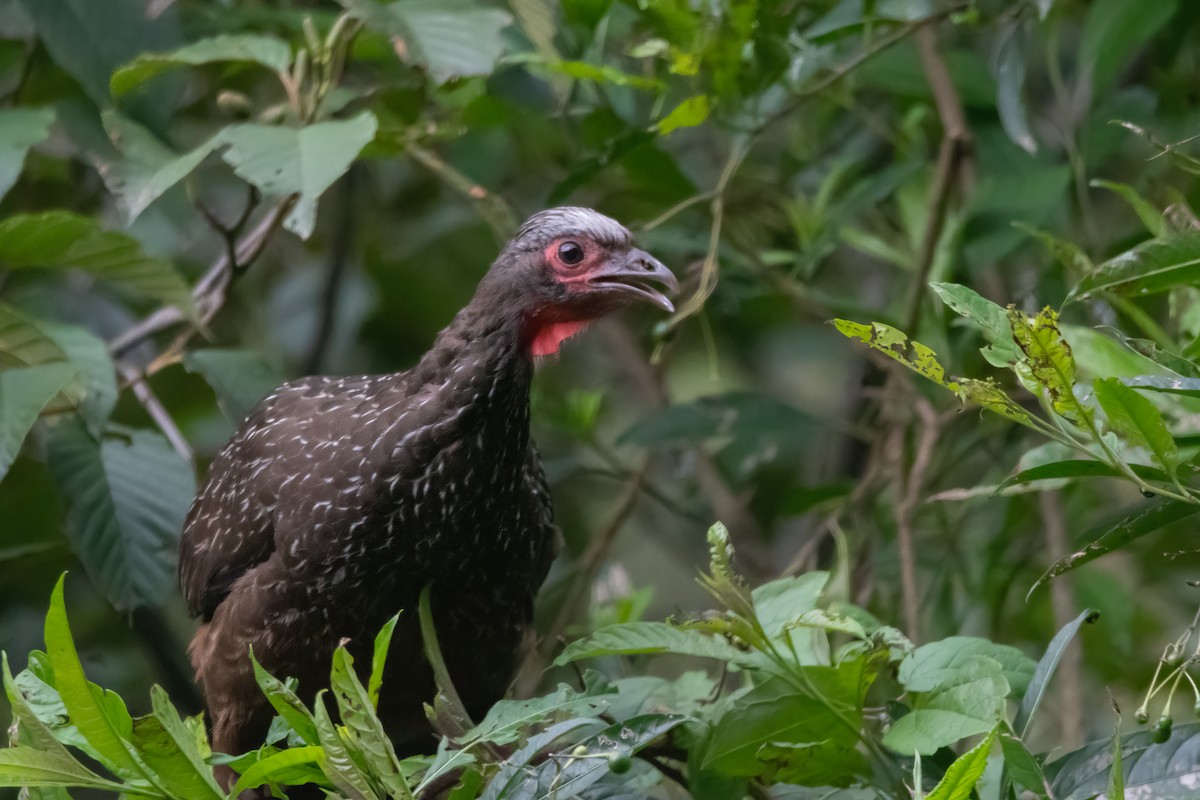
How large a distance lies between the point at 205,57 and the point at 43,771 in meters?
1.68

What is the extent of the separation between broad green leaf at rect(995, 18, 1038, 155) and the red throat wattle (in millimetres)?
1153

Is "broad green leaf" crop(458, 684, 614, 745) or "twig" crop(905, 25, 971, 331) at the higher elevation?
"twig" crop(905, 25, 971, 331)

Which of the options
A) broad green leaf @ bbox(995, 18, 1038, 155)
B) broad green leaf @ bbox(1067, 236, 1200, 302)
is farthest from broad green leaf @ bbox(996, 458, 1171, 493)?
broad green leaf @ bbox(995, 18, 1038, 155)

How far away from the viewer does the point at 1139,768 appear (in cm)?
198

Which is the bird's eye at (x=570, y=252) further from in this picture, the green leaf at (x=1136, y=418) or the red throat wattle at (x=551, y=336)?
the green leaf at (x=1136, y=418)

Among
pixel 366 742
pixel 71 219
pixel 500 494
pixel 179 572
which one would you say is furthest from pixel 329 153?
pixel 366 742

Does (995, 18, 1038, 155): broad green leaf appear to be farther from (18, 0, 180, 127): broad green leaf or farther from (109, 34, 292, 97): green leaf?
(18, 0, 180, 127): broad green leaf

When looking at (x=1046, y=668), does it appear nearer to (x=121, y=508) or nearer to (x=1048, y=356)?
(x=1048, y=356)

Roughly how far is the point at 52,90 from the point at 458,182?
1250mm

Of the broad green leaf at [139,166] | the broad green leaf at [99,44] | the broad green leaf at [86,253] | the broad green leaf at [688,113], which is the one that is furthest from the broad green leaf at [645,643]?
the broad green leaf at [99,44]

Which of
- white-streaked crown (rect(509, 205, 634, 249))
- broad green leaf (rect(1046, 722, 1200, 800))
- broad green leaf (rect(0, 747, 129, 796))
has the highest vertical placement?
white-streaked crown (rect(509, 205, 634, 249))

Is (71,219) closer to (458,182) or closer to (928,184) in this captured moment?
(458,182)

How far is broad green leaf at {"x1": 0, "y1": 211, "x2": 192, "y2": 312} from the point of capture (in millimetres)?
2906

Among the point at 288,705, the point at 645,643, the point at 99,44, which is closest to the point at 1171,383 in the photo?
the point at 645,643
